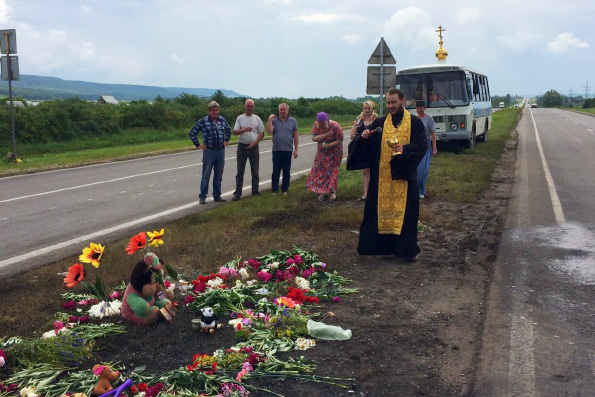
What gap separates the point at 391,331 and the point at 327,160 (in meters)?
6.26

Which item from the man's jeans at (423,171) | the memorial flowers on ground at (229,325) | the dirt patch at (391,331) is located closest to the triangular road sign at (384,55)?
the man's jeans at (423,171)

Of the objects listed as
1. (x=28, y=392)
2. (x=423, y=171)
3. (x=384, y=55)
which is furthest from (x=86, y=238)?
(x=384, y=55)

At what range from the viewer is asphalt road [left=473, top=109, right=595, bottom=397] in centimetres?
413

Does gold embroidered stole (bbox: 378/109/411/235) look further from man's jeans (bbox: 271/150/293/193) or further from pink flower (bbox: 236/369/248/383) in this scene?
man's jeans (bbox: 271/150/293/193)

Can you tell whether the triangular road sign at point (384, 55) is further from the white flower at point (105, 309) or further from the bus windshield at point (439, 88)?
the white flower at point (105, 309)

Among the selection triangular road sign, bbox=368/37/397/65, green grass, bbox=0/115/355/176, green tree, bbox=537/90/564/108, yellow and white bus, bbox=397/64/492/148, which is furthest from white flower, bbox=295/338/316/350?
green tree, bbox=537/90/564/108

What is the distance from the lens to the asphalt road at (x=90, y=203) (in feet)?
27.2

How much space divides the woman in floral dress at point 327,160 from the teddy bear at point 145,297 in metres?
6.06

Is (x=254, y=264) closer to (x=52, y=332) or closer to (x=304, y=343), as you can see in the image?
(x=304, y=343)

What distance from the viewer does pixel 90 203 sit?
37.6 ft

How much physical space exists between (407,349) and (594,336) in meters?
1.54

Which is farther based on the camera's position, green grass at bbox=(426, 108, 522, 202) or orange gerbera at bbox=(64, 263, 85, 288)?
green grass at bbox=(426, 108, 522, 202)

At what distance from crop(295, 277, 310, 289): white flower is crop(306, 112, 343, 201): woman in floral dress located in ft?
16.2

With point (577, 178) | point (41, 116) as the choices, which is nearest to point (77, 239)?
point (577, 178)
